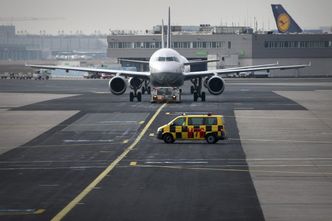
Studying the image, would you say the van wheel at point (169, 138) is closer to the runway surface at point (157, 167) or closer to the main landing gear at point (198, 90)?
the runway surface at point (157, 167)

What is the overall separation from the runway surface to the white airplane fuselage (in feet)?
21.2

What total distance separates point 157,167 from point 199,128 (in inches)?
459

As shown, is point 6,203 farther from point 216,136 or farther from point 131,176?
point 216,136

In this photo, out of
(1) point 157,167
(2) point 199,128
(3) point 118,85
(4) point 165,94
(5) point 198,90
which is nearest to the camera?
(1) point 157,167

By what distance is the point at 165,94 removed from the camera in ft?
317

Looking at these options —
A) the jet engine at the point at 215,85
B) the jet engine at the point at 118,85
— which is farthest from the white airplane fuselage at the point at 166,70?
the jet engine at the point at 118,85

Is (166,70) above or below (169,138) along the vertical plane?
above

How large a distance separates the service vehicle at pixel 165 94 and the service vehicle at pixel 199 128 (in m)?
36.6

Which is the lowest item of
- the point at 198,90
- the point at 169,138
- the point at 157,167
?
the point at 157,167

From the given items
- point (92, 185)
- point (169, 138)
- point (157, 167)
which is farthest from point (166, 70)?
point (92, 185)

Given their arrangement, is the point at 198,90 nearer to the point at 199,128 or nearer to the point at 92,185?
A: the point at 199,128

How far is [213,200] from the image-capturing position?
123ft

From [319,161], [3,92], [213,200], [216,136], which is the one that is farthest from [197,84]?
[213,200]

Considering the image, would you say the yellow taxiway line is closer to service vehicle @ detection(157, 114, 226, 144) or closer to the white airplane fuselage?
service vehicle @ detection(157, 114, 226, 144)
